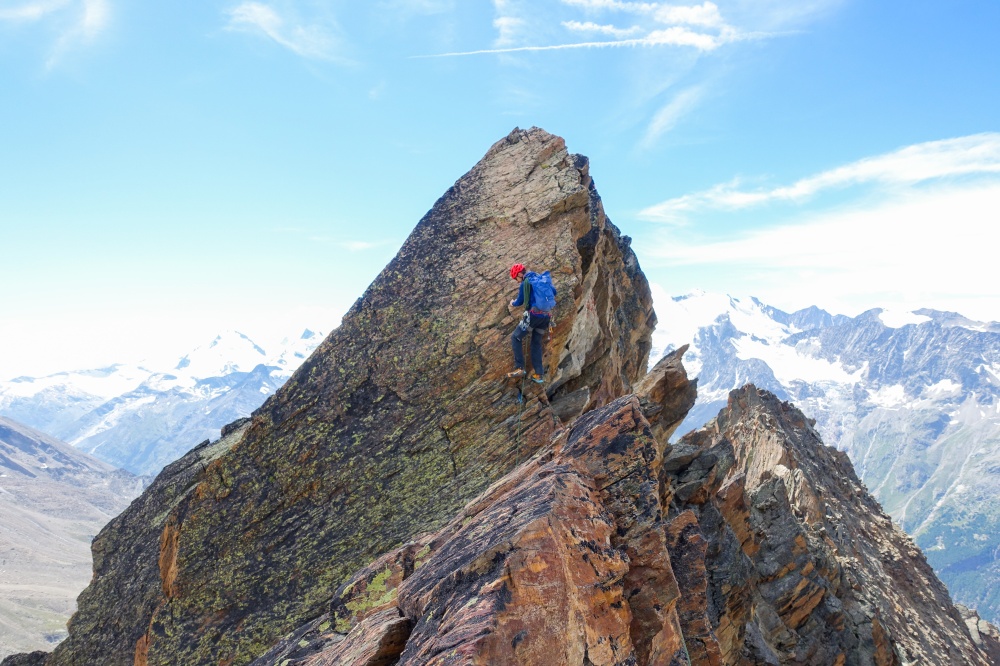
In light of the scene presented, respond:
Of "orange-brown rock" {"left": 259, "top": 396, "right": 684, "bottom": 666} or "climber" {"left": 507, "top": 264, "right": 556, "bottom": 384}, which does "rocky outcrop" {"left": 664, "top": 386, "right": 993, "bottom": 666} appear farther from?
"climber" {"left": 507, "top": 264, "right": 556, "bottom": 384}

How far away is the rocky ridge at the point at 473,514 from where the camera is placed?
1409cm

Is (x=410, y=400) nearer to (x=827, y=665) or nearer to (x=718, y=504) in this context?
(x=718, y=504)

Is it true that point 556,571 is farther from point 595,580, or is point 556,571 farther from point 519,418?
point 519,418

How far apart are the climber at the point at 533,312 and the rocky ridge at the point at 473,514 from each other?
1.15 m

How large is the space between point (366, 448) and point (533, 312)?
29.0 feet

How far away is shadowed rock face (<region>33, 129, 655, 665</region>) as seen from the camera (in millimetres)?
24828

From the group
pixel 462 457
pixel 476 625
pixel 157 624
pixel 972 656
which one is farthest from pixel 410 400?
pixel 972 656

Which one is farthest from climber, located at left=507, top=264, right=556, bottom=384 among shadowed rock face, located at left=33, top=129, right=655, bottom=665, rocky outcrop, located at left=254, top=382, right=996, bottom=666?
rocky outcrop, located at left=254, top=382, right=996, bottom=666

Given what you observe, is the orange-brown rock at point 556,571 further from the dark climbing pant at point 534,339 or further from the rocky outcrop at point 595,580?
the dark climbing pant at point 534,339

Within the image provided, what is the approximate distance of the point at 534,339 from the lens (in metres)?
25.8

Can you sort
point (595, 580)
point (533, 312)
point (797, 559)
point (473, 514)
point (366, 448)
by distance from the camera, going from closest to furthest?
point (595, 580) → point (473, 514) → point (533, 312) → point (366, 448) → point (797, 559)

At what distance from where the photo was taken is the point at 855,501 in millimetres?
66875

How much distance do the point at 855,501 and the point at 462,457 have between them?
189 ft

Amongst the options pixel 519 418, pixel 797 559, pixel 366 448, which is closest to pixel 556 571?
pixel 519 418
